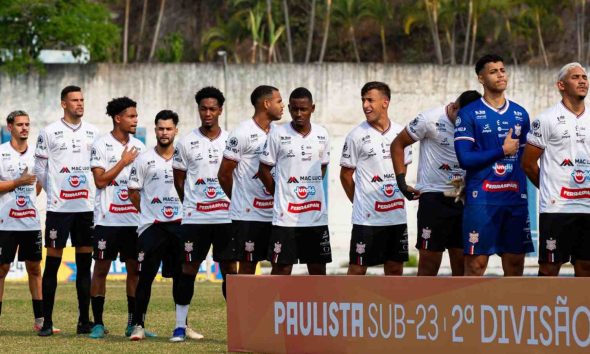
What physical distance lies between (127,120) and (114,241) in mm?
1403

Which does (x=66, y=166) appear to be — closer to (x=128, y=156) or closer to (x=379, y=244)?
(x=128, y=156)

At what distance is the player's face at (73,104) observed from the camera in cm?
1602

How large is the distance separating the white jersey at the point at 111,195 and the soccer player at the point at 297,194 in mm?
2245

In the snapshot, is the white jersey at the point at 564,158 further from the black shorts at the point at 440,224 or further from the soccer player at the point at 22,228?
the soccer player at the point at 22,228

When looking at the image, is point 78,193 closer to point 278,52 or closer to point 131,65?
point 131,65

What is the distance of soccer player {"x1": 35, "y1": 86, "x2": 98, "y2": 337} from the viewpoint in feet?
51.7

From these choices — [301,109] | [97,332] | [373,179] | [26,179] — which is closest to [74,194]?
[26,179]

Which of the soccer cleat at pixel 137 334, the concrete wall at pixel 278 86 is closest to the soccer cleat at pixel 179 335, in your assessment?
the soccer cleat at pixel 137 334

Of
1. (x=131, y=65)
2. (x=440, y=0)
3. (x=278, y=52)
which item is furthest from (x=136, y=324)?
(x=278, y=52)

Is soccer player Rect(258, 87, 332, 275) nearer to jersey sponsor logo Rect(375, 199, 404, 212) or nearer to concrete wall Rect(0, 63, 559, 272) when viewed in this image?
jersey sponsor logo Rect(375, 199, 404, 212)

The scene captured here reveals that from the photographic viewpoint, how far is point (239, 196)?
14.6 m

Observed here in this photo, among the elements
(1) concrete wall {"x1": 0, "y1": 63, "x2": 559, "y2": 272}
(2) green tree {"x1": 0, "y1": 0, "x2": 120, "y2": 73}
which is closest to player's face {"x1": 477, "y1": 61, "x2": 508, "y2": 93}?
(1) concrete wall {"x1": 0, "y1": 63, "x2": 559, "y2": 272}

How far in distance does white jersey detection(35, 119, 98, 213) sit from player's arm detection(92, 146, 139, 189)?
29 centimetres

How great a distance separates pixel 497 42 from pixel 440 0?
1033 centimetres
